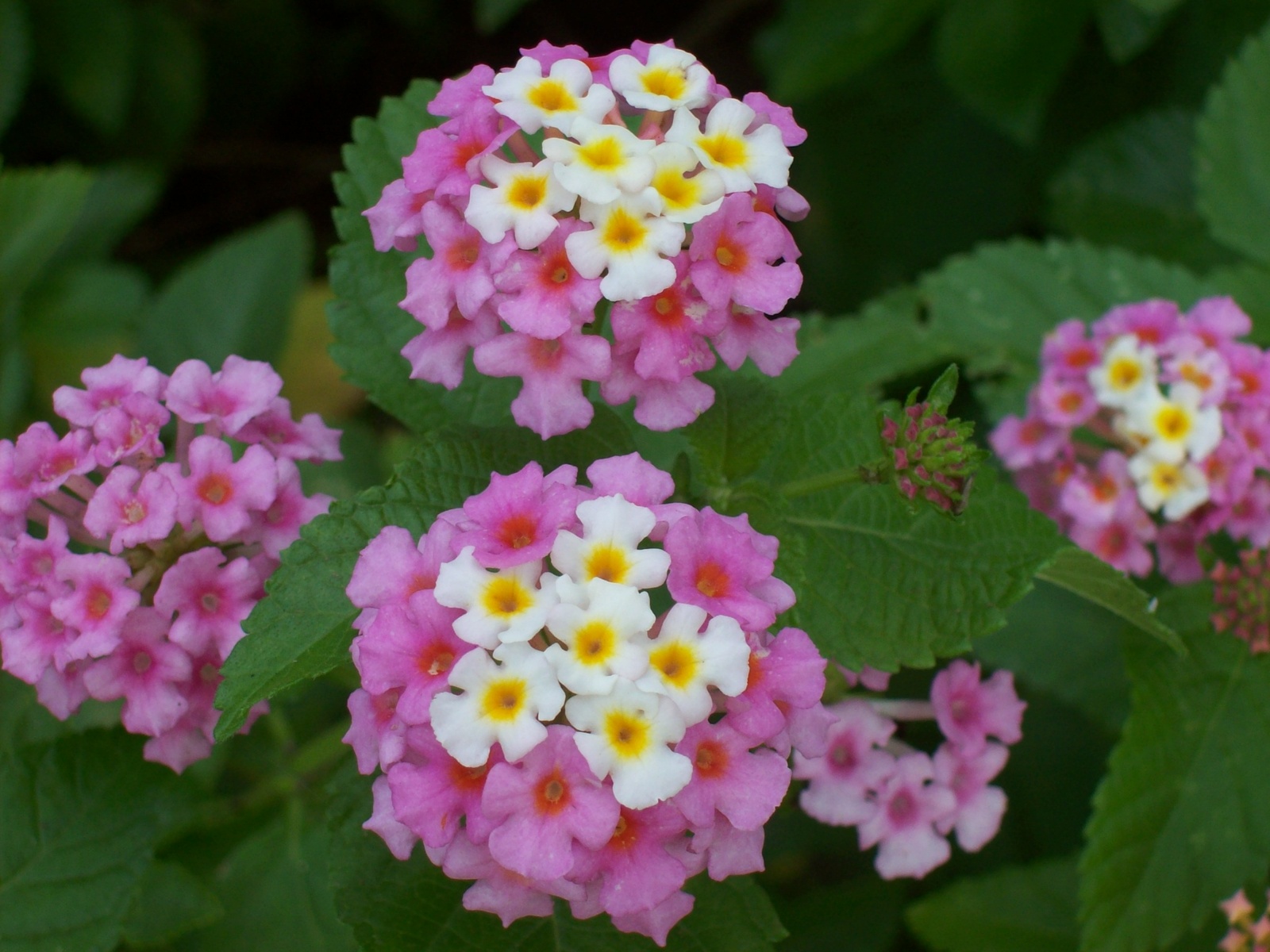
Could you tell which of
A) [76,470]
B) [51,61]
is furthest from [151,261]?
[76,470]

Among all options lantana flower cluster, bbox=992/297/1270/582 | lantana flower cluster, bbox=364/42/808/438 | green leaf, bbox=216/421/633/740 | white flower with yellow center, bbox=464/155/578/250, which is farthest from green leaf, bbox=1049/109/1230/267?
white flower with yellow center, bbox=464/155/578/250

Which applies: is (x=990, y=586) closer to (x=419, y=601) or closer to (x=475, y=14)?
(x=419, y=601)

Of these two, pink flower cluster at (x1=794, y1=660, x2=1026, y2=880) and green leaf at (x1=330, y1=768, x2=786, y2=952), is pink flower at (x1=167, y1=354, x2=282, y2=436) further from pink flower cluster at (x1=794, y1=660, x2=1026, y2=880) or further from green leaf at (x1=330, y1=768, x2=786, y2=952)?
pink flower cluster at (x1=794, y1=660, x2=1026, y2=880)

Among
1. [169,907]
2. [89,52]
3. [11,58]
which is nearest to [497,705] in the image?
[169,907]

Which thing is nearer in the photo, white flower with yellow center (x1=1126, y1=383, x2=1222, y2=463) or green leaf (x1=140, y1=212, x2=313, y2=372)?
white flower with yellow center (x1=1126, y1=383, x2=1222, y2=463)

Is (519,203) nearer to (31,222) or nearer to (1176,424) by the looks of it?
(1176,424)

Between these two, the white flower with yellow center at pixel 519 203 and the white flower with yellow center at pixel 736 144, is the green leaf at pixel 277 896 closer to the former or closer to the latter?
the white flower with yellow center at pixel 519 203
